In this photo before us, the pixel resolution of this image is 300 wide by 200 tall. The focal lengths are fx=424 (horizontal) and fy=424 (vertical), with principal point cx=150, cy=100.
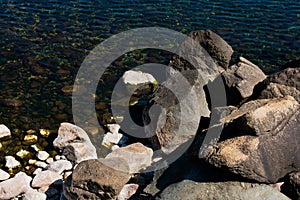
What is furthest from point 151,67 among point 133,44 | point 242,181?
point 242,181

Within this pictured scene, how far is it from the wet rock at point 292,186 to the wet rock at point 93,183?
161 inches

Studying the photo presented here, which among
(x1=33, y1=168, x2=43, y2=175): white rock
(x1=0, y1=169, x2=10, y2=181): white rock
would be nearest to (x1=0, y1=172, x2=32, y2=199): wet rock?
(x1=0, y1=169, x2=10, y2=181): white rock

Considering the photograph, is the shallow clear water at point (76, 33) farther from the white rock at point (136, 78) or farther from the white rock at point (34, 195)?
the white rock at point (34, 195)

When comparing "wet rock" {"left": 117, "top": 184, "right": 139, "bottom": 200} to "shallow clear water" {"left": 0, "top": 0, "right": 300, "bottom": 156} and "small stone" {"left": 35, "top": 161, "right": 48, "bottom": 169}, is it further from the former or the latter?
"shallow clear water" {"left": 0, "top": 0, "right": 300, "bottom": 156}

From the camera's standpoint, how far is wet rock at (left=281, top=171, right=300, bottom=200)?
33.3 ft

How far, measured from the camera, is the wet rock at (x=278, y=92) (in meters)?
12.2

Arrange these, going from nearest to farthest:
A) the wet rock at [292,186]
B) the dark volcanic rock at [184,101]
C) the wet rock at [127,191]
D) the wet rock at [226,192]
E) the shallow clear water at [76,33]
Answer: the wet rock at [226,192]
the wet rock at [292,186]
the wet rock at [127,191]
the dark volcanic rock at [184,101]
the shallow clear water at [76,33]

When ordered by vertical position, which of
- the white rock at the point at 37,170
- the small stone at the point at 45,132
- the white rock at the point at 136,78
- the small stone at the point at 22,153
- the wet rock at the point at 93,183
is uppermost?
the white rock at the point at 136,78

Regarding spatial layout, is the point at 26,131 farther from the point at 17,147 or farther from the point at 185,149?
the point at 185,149

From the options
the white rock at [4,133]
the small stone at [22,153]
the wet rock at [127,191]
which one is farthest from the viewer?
the white rock at [4,133]

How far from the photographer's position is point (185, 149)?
12031 mm

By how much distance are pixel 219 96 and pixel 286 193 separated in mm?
4785

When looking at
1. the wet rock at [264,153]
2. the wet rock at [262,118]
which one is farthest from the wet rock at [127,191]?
the wet rock at [262,118]

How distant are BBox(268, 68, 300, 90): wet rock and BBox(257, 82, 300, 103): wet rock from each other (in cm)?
48
